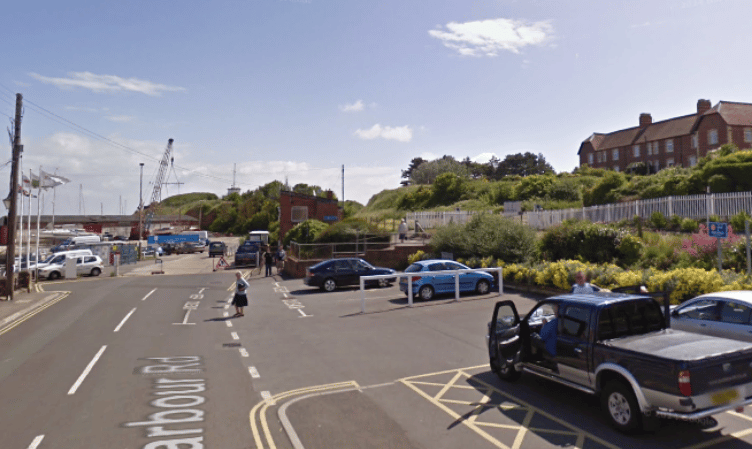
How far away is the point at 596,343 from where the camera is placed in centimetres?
710

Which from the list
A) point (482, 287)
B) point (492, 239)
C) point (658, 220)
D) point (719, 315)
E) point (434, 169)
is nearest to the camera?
point (719, 315)

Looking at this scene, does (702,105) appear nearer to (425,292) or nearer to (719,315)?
(425,292)

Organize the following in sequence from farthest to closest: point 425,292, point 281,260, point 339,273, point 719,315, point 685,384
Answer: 1. point 281,260
2. point 339,273
3. point 425,292
4. point 719,315
5. point 685,384

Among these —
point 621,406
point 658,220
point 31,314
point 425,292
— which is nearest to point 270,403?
point 621,406

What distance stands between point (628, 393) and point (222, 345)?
9.31m

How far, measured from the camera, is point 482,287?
2006cm

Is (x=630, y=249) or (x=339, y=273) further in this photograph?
(x=339, y=273)

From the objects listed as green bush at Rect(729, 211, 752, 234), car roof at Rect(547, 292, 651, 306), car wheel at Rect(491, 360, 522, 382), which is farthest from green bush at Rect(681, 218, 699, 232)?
car roof at Rect(547, 292, 651, 306)

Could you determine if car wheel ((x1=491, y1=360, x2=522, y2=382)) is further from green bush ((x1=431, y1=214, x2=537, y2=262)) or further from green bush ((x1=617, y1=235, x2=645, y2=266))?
green bush ((x1=431, y1=214, x2=537, y2=262))

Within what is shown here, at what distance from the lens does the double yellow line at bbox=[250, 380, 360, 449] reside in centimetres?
671

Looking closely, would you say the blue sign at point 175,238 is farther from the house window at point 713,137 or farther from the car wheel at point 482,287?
the house window at point 713,137

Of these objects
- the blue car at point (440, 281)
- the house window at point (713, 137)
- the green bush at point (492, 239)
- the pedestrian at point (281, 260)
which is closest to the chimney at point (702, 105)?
the house window at point (713, 137)

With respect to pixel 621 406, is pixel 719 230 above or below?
above

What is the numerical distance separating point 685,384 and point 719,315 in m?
4.79
